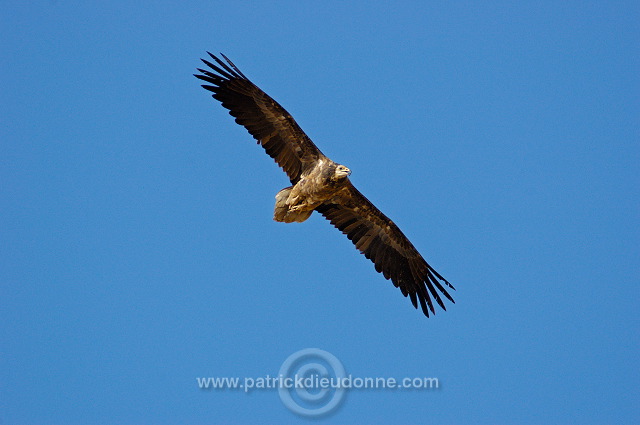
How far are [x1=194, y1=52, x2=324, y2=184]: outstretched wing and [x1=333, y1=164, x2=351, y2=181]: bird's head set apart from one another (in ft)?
1.80

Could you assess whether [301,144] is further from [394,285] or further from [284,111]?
[394,285]

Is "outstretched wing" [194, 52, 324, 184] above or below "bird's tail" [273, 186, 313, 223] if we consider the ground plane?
above

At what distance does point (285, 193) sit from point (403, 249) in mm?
3326

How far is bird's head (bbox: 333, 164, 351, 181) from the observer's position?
15914 mm

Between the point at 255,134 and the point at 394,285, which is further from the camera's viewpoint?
the point at 394,285

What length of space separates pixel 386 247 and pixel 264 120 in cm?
411

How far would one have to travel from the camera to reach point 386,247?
1838 centimetres

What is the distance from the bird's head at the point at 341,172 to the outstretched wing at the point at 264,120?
549 millimetres

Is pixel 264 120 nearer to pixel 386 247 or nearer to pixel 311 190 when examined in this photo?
pixel 311 190

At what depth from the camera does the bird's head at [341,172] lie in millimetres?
15914

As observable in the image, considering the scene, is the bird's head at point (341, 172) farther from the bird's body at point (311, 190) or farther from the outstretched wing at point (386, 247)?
the outstretched wing at point (386, 247)

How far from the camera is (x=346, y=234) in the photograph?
18125mm

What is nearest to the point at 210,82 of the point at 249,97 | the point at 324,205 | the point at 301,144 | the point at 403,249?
the point at 249,97

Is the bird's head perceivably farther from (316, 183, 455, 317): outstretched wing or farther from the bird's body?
(316, 183, 455, 317): outstretched wing
